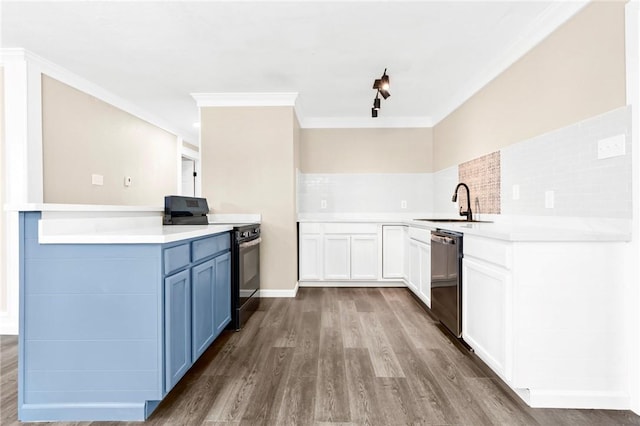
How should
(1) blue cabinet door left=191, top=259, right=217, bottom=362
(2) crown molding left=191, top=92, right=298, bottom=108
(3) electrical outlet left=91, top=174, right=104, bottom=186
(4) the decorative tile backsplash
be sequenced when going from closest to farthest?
1. (1) blue cabinet door left=191, top=259, right=217, bottom=362
2. (4) the decorative tile backsplash
3. (3) electrical outlet left=91, top=174, right=104, bottom=186
4. (2) crown molding left=191, top=92, right=298, bottom=108

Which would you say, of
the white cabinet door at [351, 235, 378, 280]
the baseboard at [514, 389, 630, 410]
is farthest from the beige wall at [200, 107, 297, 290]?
the baseboard at [514, 389, 630, 410]

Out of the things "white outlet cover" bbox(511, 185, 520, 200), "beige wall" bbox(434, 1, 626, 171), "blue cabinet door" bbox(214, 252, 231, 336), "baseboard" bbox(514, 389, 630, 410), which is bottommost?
"baseboard" bbox(514, 389, 630, 410)

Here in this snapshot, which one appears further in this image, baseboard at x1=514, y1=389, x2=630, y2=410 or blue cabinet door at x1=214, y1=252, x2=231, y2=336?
blue cabinet door at x1=214, y1=252, x2=231, y2=336

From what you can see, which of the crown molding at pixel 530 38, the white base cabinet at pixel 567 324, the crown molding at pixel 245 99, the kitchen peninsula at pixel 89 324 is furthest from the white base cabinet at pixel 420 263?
the kitchen peninsula at pixel 89 324

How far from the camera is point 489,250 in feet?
6.23

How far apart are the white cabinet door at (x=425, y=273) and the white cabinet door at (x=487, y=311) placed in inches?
29.7

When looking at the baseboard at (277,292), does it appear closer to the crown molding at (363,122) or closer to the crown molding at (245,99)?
the crown molding at (245,99)

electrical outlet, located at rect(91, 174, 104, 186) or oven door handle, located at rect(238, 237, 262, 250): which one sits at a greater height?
electrical outlet, located at rect(91, 174, 104, 186)

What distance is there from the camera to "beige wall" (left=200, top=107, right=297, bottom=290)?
3736 millimetres

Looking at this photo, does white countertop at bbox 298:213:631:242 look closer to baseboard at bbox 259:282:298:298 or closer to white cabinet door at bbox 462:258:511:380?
white cabinet door at bbox 462:258:511:380

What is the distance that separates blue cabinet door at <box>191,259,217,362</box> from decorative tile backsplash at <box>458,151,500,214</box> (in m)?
2.51

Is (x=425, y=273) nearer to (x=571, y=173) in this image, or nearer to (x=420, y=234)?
(x=420, y=234)

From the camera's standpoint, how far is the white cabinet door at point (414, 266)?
3.41m

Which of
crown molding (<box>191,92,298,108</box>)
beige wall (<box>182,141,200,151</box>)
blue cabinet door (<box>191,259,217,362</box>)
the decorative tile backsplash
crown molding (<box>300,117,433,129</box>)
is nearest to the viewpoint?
blue cabinet door (<box>191,259,217,362</box>)
